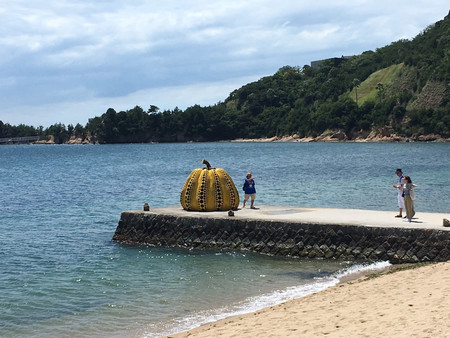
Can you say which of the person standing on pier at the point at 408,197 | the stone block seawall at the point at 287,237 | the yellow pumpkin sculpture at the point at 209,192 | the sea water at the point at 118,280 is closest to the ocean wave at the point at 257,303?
the sea water at the point at 118,280

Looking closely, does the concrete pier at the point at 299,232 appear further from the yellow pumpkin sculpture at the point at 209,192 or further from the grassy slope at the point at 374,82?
the grassy slope at the point at 374,82

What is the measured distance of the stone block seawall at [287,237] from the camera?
58.4ft

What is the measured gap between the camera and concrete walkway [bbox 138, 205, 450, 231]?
1881 centimetres

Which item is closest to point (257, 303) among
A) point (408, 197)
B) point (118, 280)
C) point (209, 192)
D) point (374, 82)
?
point (118, 280)

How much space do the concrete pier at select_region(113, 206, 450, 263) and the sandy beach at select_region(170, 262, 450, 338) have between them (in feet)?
7.93

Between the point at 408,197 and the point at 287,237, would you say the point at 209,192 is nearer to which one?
the point at 287,237

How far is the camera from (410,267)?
1702cm

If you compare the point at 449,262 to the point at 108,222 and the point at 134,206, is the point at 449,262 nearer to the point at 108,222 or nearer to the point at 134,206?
the point at 108,222

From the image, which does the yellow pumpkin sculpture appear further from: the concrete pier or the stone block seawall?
the stone block seawall

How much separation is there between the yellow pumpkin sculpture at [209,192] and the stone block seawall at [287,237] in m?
1.24

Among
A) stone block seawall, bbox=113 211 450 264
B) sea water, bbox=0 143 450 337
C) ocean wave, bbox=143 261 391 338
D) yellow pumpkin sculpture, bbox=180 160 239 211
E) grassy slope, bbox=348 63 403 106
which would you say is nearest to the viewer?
ocean wave, bbox=143 261 391 338

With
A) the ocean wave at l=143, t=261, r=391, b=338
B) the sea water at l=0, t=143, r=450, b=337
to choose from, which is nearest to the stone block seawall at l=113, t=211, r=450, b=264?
the sea water at l=0, t=143, r=450, b=337

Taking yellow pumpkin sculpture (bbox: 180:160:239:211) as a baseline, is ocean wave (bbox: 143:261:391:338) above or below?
below

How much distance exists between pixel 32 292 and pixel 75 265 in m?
3.20
